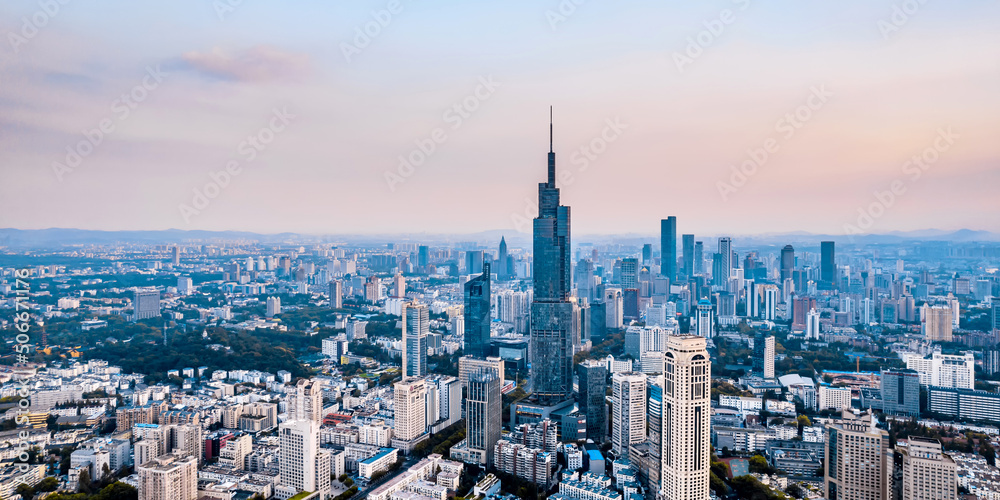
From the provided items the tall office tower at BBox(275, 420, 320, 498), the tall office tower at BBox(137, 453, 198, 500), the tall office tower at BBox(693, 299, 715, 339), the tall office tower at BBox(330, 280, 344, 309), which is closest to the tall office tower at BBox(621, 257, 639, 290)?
the tall office tower at BBox(693, 299, 715, 339)

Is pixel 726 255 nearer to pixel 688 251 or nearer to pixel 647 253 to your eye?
pixel 688 251

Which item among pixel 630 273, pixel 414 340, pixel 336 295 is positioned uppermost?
pixel 630 273

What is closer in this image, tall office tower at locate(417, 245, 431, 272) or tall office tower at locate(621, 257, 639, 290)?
tall office tower at locate(621, 257, 639, 290)

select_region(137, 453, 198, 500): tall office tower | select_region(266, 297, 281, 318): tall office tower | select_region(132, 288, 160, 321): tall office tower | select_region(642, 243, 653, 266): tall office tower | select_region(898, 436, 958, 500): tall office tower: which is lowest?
select_region(137, 453, 198, 500): tall office tower

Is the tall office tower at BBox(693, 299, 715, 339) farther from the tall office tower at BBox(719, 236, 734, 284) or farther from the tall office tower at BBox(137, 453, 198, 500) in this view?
the tall office tower at BBox(137, 453, 198, 500)

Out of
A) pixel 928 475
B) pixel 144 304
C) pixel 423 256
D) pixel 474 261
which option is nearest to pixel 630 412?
pixel 928 475
